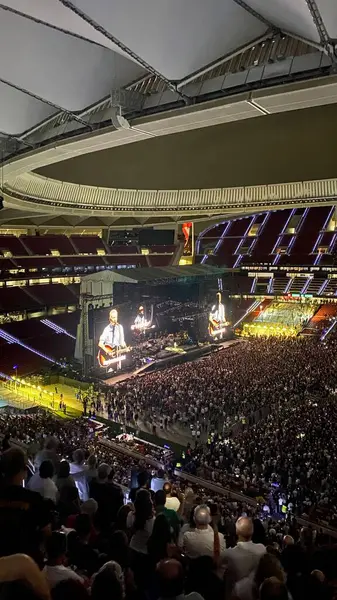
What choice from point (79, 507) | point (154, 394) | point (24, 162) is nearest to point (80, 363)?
point (154, 394)

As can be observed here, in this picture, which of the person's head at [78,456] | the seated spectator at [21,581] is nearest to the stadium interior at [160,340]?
the seated spectator at [21,581]

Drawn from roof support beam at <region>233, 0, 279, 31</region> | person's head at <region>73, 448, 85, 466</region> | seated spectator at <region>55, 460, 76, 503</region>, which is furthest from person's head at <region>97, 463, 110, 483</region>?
roof support beam at <region>233, 0, 279, 31</region>

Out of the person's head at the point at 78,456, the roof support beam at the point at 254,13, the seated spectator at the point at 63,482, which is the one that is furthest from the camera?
the roof support beam at the point at 254,13

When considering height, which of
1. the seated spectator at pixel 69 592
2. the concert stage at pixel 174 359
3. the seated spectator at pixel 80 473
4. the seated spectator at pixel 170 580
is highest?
the seated spectator at pixel 69 592

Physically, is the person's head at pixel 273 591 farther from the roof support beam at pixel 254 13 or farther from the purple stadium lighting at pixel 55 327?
the purple stadium lighting at pixel 55 327

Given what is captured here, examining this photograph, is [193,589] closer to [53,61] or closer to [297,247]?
[53,61]

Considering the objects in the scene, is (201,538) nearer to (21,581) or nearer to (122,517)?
(122,517)

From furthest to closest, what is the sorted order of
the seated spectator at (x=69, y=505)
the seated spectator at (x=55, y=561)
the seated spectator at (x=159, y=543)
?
the seated spectator at (x=69, y=505)
the seated spectator at (x=159, y=543)
the seated spectator at (x=55, y=561)
